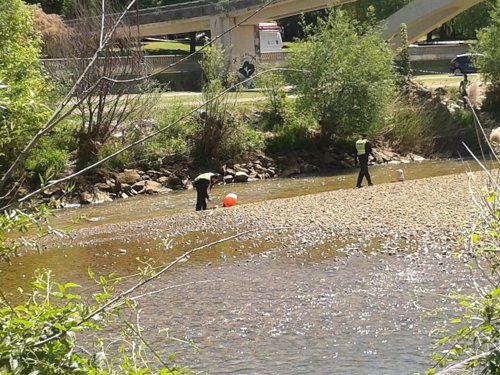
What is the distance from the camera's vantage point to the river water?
1037 cm

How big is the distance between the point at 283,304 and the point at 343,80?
71.8ft

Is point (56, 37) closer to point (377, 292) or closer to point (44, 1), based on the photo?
point (44, 1)

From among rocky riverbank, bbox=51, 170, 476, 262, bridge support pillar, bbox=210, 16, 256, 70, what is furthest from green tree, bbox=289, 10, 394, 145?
bridge support pillar, bbox=210, 16, 256, 70

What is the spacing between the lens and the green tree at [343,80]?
1324 inches

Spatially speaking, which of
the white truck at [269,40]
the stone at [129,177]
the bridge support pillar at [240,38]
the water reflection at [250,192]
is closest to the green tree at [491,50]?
the water reflection at [250,192]

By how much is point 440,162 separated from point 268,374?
2481 cm

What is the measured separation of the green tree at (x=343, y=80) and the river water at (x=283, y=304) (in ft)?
55.9

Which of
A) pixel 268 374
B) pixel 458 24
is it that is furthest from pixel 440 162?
pixel 458 24

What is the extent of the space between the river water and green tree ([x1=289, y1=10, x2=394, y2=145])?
17.0 meters

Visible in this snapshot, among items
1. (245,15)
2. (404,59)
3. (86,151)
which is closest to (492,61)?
(404,59)

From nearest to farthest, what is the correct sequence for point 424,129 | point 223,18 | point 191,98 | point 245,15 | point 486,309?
1. point 486,309
2. point 424,129
3. point 191,98
4. point 245,15
5. point 223,18

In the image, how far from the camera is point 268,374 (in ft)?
32.6

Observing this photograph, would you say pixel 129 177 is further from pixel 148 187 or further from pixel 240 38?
pixel 240 38

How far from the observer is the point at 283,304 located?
41.8 ft
